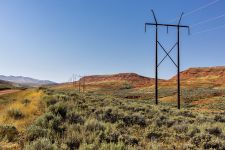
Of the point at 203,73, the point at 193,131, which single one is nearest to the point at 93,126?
the point at 193,131

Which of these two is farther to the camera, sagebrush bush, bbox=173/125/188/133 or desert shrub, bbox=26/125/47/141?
sagebrush bush, bbox=173/125/188/133

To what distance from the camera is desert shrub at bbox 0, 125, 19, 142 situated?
30.3 feet

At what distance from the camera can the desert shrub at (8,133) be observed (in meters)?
9.23

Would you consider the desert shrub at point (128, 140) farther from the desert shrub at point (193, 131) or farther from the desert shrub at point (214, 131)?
the desert shrub at point (214, 131)

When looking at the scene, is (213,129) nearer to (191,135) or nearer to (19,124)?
(191,135)

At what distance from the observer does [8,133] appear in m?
9.54

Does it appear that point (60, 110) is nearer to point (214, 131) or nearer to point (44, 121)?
point (44, 121)

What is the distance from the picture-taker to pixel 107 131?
10484 mm

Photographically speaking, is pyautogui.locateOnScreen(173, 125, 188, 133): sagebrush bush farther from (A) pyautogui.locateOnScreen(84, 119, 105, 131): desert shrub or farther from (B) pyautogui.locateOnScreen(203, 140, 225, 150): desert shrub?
(A) pyautogui.locateOnScreen(84, 119, 105, 131): desert shrub

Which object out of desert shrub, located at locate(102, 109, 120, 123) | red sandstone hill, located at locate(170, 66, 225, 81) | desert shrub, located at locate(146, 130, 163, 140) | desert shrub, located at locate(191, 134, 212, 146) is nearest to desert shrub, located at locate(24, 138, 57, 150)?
desert shrub, located at locate(146, 130, 163, 140)

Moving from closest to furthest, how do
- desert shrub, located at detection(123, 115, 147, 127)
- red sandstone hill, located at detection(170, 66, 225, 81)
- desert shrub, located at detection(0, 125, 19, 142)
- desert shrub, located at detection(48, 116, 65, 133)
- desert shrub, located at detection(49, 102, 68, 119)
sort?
desert shrub, located at detection(0, 125, 19, 142) → desert shrub, located at detection(48, 116, 65, 133) → desert shrub, located at detection(49, 102, 68, 119) → desert shrub, located at detection(123, 115, 147, 127) → red sandstone hill, located at detection(170, 66, 225, 81)

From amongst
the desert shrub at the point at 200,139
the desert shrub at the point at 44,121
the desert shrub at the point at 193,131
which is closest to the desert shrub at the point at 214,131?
the desert shrub at the point at 193,131

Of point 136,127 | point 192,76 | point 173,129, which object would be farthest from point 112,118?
point 192,76

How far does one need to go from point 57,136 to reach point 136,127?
4.64 metres
